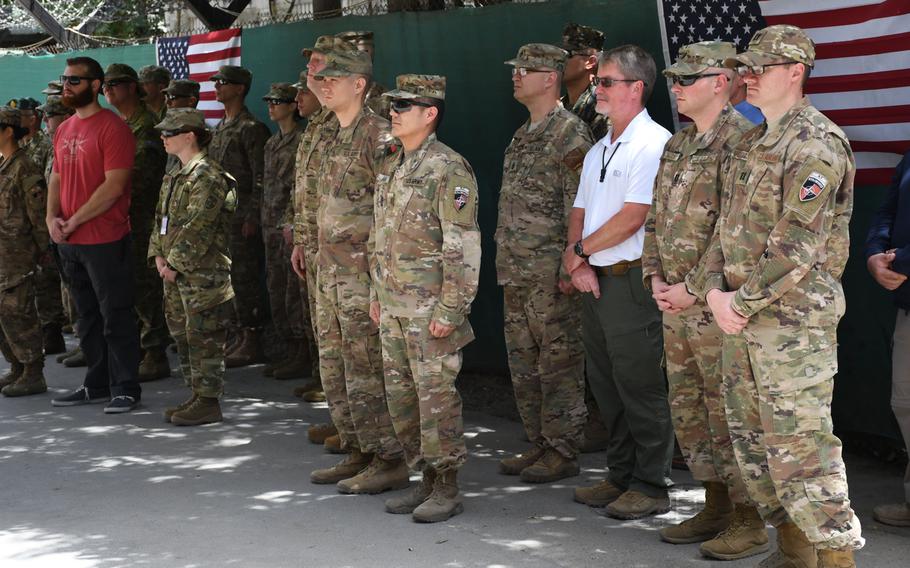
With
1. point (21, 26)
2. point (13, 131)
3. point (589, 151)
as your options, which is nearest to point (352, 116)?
point (589, 151)

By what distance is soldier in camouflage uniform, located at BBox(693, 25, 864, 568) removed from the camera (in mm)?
3912

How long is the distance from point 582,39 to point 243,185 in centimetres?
354

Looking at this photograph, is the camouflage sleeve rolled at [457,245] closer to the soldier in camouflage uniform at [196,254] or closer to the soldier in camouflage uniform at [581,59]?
the soldier in camouflage uniform at [581,59]

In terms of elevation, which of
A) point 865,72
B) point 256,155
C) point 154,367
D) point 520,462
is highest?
point 865,72

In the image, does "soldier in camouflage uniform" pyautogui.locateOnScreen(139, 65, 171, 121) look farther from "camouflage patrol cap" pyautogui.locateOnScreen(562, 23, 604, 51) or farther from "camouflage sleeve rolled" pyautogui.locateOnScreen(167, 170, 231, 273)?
"camouflage patrol cap" pyautogui.locateOnScreen(562, 23, 604, 51)

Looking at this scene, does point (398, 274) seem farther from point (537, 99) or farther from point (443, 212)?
point (537, 99)

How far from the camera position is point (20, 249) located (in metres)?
8.17

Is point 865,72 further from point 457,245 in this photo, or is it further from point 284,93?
point 284,93

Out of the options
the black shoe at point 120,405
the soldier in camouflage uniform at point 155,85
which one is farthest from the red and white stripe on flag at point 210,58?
the black shoe at point 120,405

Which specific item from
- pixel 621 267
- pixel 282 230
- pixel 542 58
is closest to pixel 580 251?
pixel 621 267

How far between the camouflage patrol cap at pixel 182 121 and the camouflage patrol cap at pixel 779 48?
12.8 ft

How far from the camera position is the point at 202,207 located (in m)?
7.01

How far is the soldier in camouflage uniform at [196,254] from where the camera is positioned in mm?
7027

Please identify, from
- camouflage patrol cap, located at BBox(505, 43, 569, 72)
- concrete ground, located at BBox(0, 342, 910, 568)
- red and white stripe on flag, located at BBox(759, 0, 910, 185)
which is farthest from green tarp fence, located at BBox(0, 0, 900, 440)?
camouflage patrol cap, located at BBox(505, 43, 569, 72)
